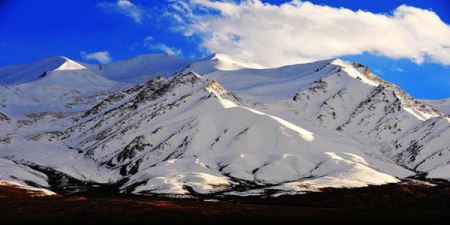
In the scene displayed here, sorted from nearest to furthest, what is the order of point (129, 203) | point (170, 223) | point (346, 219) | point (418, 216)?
point (170, 223), point (346, 219), point (418, 216), point (129, 203)

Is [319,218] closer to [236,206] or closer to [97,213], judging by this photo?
[236,206]

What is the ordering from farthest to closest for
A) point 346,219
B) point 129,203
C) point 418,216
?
point 129,203 < point 418,216 < point 346,219

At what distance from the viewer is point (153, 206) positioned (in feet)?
603

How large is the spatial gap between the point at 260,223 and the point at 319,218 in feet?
61.7

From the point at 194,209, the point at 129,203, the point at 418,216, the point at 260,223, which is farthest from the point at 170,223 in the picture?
the point at 418,216

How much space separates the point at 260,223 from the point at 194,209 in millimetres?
34284

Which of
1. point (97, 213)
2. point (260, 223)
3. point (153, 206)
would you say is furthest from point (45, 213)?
point (260, 223)

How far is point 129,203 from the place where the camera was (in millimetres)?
192875

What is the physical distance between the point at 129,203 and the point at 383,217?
65.8 metres

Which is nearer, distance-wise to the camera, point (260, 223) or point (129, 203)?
point (260, 223)

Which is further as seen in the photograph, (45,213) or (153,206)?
(153,206)

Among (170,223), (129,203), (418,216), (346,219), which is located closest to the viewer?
(170,223)

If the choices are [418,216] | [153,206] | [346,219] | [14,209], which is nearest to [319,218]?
[346,219]

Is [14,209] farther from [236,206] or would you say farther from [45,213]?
[236,206]
